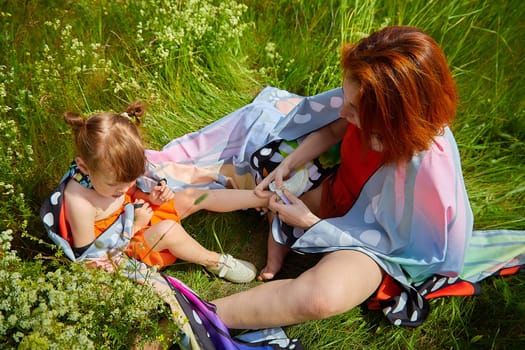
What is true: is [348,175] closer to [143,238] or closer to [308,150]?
[308,150]

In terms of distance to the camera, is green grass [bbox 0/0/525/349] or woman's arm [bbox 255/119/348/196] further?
woman's arm [bbox 255/119/348/196]

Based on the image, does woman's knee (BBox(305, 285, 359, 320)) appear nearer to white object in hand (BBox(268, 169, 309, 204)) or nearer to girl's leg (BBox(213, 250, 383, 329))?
girl's leg (BBox(213, 250, 383, 329))

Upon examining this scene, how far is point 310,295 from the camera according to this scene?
6.66 feet

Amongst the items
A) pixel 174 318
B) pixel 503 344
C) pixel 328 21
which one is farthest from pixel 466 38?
pixel 174 318

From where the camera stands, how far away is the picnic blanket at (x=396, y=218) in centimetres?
210

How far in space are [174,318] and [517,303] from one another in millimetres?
1511

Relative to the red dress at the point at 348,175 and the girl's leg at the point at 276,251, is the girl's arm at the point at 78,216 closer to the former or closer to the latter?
the girl's leg at the point at 276,251

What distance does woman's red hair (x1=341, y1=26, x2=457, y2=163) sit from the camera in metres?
1.85

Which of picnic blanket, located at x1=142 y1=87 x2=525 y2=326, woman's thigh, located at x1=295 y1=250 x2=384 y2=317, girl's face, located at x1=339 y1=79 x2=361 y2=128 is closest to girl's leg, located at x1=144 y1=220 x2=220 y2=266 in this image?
picnic blanket, located at x1=142 y1=87 x2=525 y2=326

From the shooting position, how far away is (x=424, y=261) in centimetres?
219

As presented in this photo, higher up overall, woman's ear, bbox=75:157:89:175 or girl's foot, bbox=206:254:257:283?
woman's ear, bbox=75:157:89:175

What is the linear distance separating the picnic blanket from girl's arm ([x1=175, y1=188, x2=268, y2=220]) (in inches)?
5.4

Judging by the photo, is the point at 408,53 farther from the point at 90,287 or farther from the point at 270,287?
the point at 90,287

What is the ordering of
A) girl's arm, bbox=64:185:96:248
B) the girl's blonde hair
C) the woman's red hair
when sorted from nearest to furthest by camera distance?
the woman's red hair, the girl's blonde hair, girl's arm, bbox=64:185:96:248
